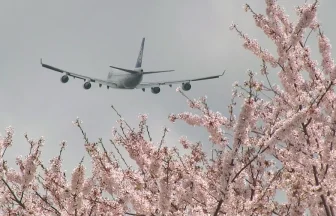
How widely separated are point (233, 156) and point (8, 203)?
5019 millimetres

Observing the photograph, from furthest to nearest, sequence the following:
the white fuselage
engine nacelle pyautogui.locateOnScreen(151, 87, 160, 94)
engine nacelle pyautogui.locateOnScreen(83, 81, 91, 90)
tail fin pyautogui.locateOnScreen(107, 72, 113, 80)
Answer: tail fin pyautogui.locateOnScreen(107, 72, 113, 80) → engine nacelle pyautogui.locateOnScreen(151, 87, 160, 94) → engine nacelle pyautogui.locateOnScreen(83, 81, 91, 90) → the white fuselage

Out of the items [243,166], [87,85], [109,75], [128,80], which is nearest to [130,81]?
[128,80]

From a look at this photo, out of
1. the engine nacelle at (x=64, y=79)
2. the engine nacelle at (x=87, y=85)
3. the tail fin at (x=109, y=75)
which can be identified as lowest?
the engine nacelle at (x=64, y=79)

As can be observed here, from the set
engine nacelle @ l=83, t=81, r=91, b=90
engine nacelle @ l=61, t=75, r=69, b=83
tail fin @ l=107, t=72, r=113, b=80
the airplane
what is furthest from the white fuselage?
engine nacelle @ l=61, t=75, r=69, b=83

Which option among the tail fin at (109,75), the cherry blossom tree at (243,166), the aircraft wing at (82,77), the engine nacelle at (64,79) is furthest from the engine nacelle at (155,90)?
the cherry blossom tree at (243,166)

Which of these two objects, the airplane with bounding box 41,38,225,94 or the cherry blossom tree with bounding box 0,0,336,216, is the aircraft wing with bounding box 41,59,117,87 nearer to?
the airplane with bounding box 41,38,225,94

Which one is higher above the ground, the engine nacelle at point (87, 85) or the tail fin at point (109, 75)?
the tail fin at point (109, 75)

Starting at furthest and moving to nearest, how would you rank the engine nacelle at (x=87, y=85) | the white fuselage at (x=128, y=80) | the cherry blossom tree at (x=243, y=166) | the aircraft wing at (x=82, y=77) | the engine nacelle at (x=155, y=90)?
the engine nacelle at (x=155, y=90) < the engine nacelle at (x=87, y=85) < the white fuselage at (x=128, y=80) < the aircraft wing at (x=82, y=77) < the cherry blossom tree at (x=243, y=166)

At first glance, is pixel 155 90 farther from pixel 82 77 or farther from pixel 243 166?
pixel 243 166

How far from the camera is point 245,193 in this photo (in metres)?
8.56

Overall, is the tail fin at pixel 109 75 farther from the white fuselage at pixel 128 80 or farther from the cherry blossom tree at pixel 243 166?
the cherry blossom tree at pixel 243 166

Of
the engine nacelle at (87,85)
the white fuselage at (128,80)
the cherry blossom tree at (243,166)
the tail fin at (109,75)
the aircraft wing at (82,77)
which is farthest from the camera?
the tail fin at (109,75)

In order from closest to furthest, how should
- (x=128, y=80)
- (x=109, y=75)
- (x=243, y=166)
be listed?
(x=243, y=166), (x=128, y=80), (x=109, y=75)

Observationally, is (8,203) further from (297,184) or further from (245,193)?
(297,184)
